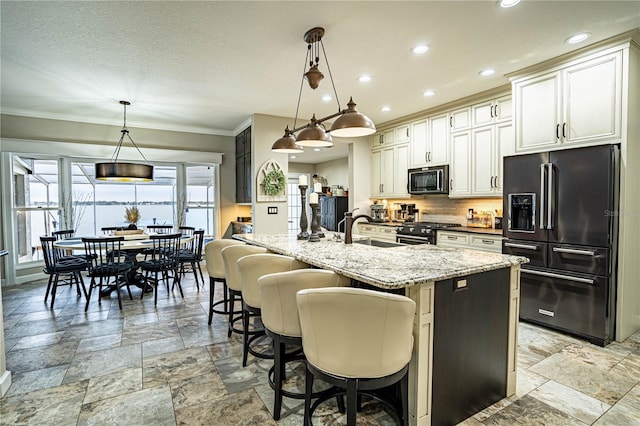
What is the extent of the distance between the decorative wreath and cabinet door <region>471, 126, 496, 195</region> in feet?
9.27

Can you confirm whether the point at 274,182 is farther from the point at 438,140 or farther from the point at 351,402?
the point at 351,402

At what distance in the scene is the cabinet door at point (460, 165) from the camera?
4461 millimetres

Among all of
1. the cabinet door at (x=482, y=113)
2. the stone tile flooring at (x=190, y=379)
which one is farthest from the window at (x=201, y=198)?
the cabinet door at (x=482, y=113)

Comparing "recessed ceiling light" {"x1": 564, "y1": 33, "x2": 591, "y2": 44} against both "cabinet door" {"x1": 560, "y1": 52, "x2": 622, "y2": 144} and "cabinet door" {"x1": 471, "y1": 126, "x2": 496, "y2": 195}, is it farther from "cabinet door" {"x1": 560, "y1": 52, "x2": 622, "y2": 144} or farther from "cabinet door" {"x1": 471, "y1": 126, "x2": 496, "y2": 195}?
"cabinet door" {"x1": 471, "y1": 126, "x2": 496, "y2": 195}

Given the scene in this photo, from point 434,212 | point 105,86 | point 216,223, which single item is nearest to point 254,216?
point 216,223

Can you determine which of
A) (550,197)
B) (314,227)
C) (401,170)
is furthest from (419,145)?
(314,227)

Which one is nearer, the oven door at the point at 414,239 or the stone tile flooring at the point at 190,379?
the stone tile flooring at the point at 190,379

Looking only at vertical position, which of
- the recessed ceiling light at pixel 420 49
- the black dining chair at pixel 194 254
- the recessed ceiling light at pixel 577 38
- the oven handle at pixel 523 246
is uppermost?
the recessed ceiling light at pixel 420 49

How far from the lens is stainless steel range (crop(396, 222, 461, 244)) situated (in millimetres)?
4477

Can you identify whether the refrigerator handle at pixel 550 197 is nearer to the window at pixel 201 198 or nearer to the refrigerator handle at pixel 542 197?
the refrigerator handle at pixel 542 197

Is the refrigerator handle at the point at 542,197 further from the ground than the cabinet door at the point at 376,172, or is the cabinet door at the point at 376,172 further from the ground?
the cabinet door at the point at 376,172

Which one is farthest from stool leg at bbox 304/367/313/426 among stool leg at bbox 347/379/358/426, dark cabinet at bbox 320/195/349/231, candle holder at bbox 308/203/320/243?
dark cabinet at bbox 320/195/349/231

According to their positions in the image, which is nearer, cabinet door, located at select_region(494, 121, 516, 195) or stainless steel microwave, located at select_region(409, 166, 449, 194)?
cabinet door, located at select_region(494, 121, 516, 195)

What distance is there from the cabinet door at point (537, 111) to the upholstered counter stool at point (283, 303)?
2768 mm
